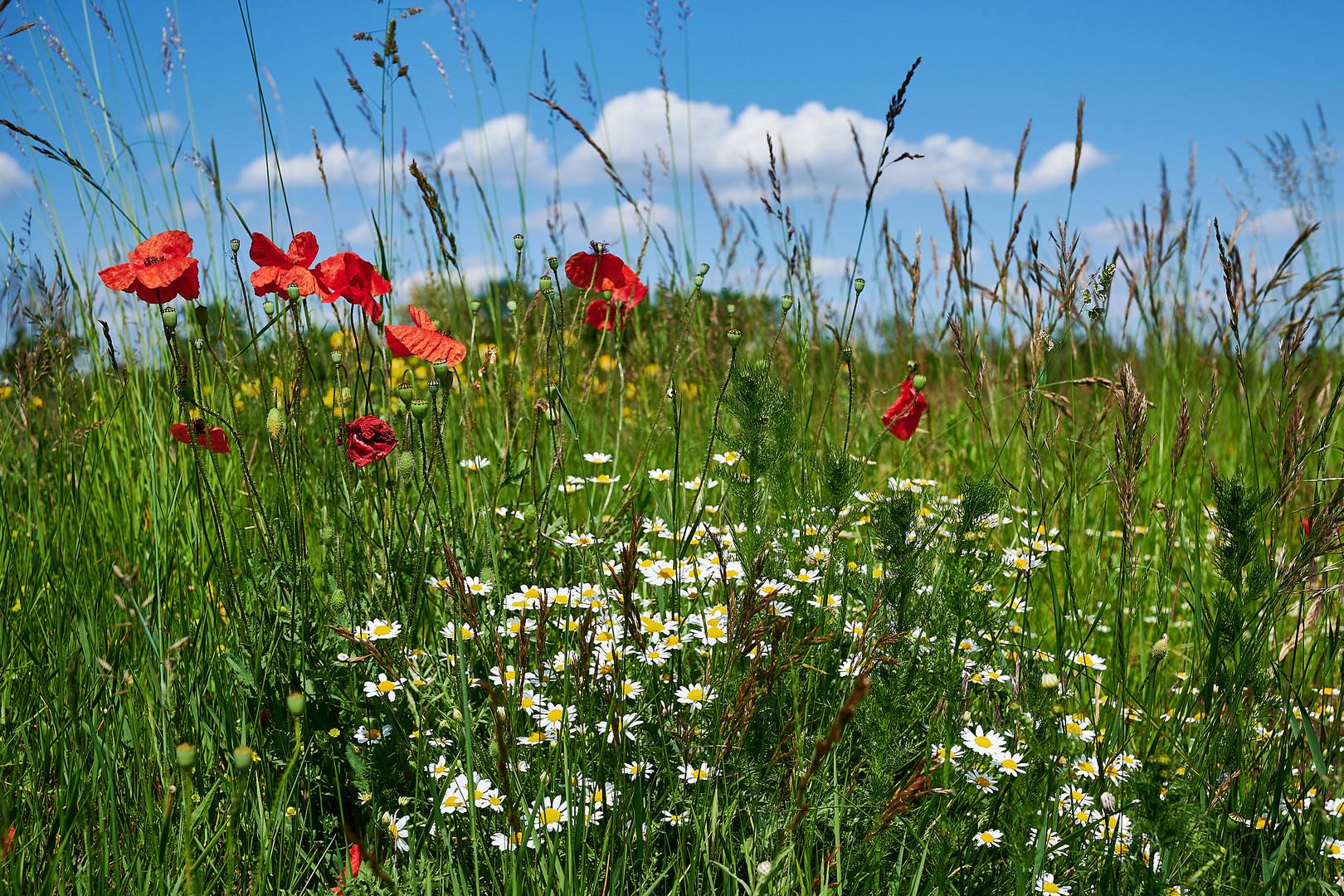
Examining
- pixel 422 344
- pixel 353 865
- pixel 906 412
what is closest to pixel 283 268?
pixel 422 344

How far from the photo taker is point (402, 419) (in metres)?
1.69

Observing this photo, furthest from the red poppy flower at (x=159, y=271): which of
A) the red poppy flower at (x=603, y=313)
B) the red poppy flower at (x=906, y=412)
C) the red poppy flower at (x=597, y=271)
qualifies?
the red poppy flower at (x=906, y=412)

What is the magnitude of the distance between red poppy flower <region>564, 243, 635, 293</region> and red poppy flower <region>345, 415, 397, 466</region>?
27.4 inches

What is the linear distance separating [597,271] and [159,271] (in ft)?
3.23

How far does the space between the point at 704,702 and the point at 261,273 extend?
3.59 ft

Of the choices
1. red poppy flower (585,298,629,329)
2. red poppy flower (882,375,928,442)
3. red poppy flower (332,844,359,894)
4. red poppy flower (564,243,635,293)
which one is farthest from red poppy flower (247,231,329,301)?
red poppy flower (882,375,928,442)

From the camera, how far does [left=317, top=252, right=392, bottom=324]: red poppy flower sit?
5.04 feet

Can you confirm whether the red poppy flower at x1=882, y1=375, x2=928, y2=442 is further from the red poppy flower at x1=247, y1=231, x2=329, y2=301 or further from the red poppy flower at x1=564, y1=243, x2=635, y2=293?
the red poppy flower at x1=247, y1=231, x2=329, y2=301

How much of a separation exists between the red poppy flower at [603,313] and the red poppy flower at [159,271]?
95cm

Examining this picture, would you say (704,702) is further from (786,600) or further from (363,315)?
(363,315)

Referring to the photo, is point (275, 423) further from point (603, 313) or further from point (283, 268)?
point (603, 313)

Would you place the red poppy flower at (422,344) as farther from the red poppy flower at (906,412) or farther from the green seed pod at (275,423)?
the red poppy flower at (906,412)

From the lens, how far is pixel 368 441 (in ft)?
5.06

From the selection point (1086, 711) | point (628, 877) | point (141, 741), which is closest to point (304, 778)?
point (141, 741)
